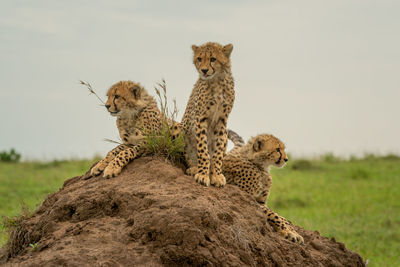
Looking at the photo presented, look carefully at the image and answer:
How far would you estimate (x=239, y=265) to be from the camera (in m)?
3.77

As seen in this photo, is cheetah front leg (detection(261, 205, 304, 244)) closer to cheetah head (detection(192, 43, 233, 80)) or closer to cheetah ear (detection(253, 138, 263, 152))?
cheetah ear (detection(253, 138, 263, 152))

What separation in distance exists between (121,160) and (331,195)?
7.25 meters

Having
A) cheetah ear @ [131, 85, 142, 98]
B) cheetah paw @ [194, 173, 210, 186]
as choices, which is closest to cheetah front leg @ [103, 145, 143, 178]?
cheetah ear @ [131, 85, 142, 98]

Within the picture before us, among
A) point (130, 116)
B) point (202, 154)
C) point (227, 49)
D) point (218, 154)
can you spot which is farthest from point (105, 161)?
point (227, 49)

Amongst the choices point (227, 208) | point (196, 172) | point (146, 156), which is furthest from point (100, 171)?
point (227, 208)

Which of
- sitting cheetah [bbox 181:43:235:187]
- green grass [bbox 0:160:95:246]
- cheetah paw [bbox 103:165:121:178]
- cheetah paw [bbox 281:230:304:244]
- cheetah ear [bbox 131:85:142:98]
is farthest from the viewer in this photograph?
green grass [bbox 0:160:95:246]

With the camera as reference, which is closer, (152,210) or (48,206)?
(152,210)

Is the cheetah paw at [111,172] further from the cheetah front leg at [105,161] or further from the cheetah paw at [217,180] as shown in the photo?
the cheetah paw at [217,180]

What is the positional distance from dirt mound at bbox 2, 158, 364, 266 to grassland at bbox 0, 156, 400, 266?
2.79 metres

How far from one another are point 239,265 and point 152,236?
629 millimetres

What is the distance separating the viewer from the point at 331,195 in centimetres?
1098

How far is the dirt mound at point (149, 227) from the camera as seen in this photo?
11.8 ft

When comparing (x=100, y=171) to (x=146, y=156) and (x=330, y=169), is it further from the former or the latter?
(x=330, y=169)

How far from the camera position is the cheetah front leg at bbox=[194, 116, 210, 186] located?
4.44 metres
